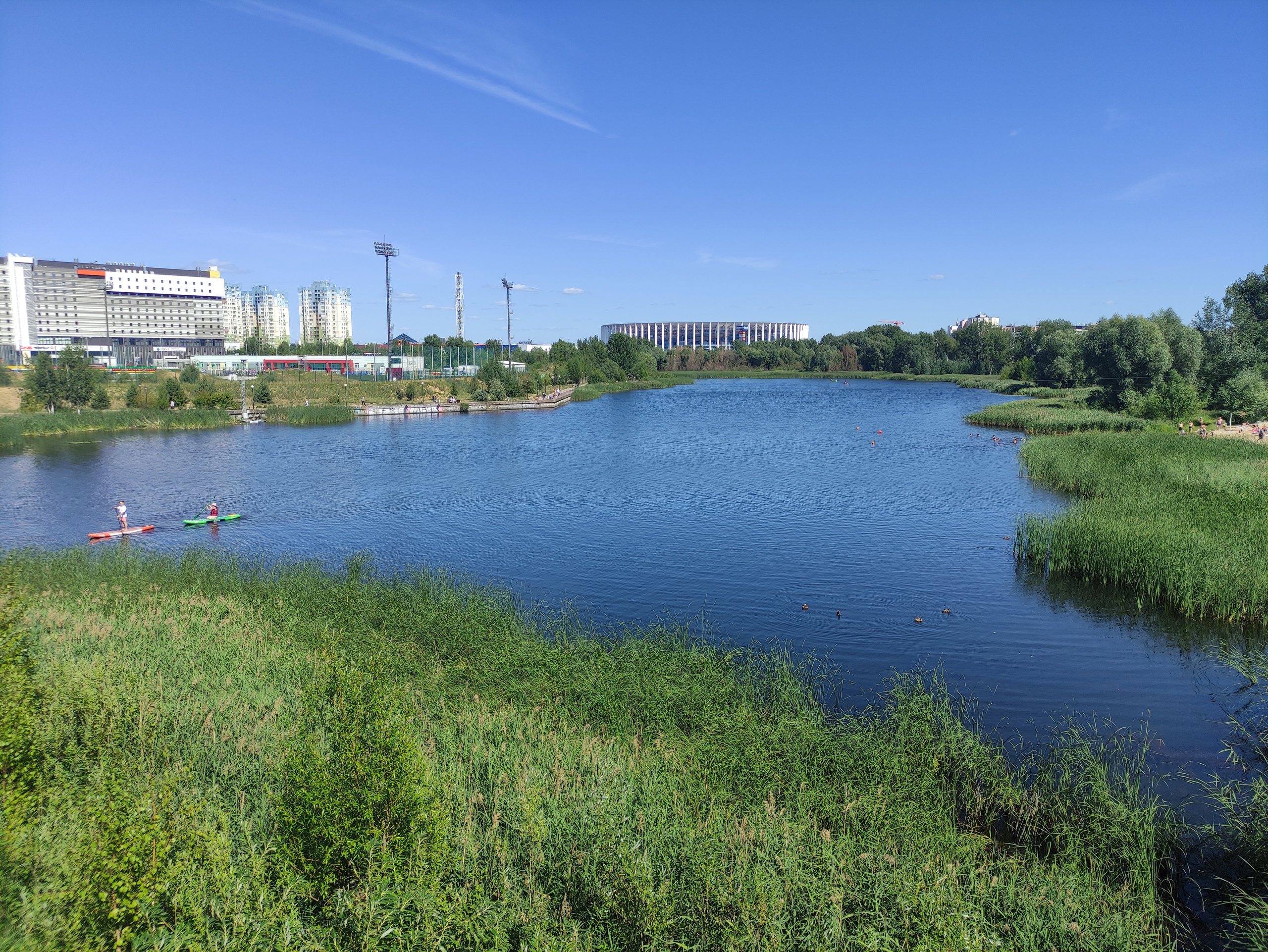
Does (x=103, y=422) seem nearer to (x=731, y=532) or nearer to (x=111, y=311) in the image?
(x=731, y=532)

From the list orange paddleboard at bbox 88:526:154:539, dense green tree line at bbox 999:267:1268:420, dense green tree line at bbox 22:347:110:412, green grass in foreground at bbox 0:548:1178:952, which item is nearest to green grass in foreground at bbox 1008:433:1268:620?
green grass in foreground at bbox 0:548:1178:952

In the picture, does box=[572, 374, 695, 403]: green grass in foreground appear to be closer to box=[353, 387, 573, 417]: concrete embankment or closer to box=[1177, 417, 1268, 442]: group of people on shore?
box=[353, 387, 573, 417]: concrete embankment

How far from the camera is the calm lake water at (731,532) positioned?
54.6 feet

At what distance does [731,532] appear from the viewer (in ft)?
93.2

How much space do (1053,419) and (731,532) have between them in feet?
128

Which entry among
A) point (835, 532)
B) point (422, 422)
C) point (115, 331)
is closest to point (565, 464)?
point (835, 532)

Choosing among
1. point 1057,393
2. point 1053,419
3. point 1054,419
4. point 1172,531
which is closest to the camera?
point 1172,531

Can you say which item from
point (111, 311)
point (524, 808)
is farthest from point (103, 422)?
point (111, 311)

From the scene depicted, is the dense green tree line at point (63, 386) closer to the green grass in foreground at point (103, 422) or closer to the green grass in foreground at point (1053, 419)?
the green grass in foreground at point (103, 422)

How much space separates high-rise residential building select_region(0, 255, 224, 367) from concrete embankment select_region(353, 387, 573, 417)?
2940 inches

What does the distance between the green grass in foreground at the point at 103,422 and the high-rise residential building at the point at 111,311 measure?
249 feet

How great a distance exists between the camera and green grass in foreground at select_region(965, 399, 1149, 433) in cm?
5025

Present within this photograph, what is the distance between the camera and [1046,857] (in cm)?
936

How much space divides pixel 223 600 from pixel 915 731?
1541 centimetres
